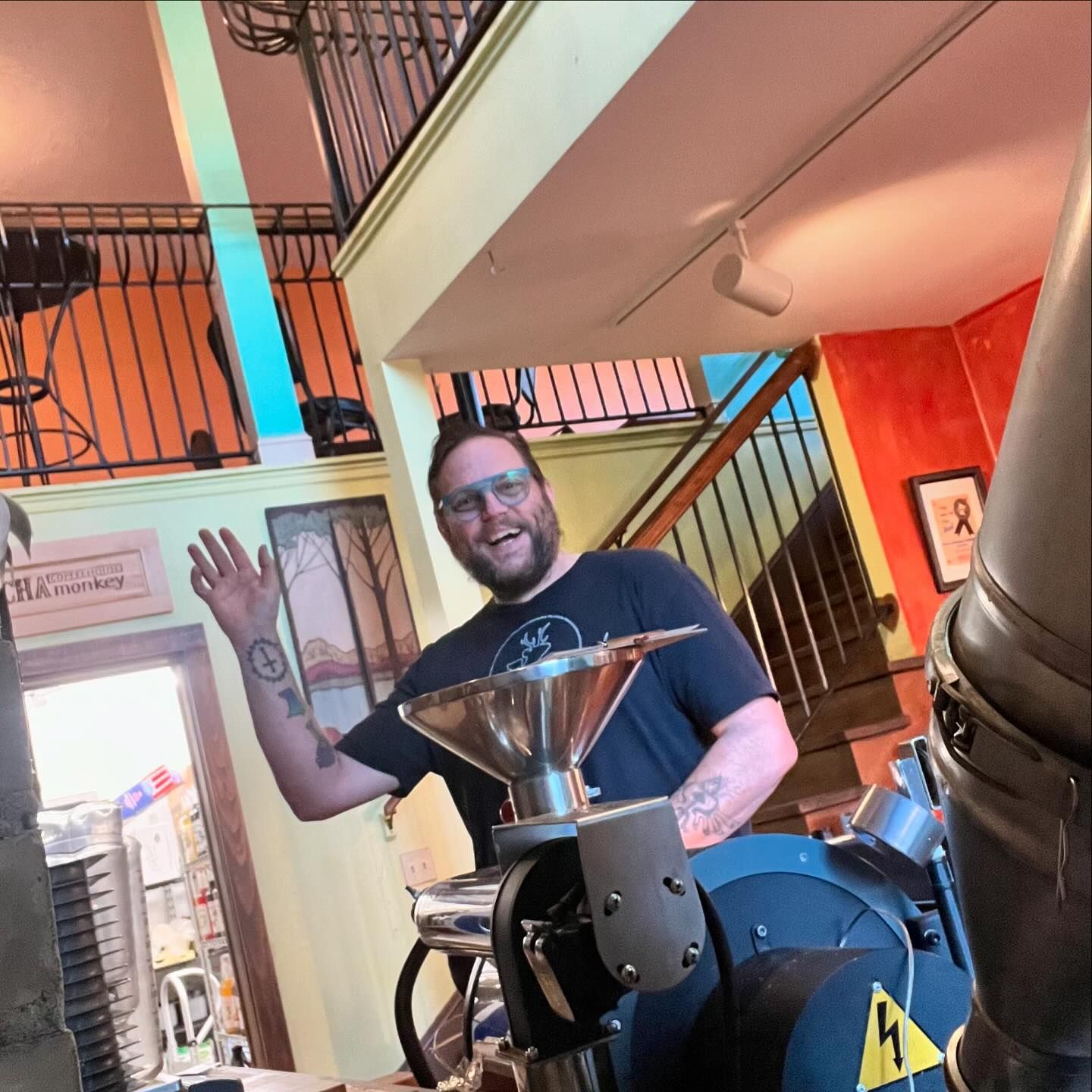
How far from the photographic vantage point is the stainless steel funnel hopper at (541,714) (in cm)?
104

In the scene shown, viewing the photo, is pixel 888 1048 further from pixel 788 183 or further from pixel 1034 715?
pixel 788 183

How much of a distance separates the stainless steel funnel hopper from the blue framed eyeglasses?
841 mm

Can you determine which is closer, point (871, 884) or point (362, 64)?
point (871, 884)

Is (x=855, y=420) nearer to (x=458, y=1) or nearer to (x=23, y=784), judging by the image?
(x=458, y=1)

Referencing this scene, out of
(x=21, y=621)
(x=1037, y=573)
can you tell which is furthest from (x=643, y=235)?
(x=1037, y=573)

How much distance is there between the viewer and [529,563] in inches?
76.6

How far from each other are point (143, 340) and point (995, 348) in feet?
14.7

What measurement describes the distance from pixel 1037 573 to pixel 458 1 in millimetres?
4618

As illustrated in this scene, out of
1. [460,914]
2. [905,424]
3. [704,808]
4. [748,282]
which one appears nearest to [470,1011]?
[460,914]

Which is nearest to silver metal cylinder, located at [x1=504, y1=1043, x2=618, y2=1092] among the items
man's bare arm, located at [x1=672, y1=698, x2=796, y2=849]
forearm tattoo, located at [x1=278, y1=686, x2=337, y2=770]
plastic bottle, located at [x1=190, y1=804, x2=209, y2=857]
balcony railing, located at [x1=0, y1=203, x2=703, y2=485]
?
man's bare arm, located at [x1=672, y1=698, x2=796, y2=849]

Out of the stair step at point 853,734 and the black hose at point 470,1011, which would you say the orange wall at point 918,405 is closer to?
the stair step at point 853,734

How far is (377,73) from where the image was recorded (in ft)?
11.3

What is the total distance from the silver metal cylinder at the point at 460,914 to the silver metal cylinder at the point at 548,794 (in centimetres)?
6

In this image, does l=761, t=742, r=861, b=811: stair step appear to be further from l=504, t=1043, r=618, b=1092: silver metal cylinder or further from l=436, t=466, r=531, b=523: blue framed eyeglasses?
l=504, t=1043, r=618, b=1092: silver metal cylinder
